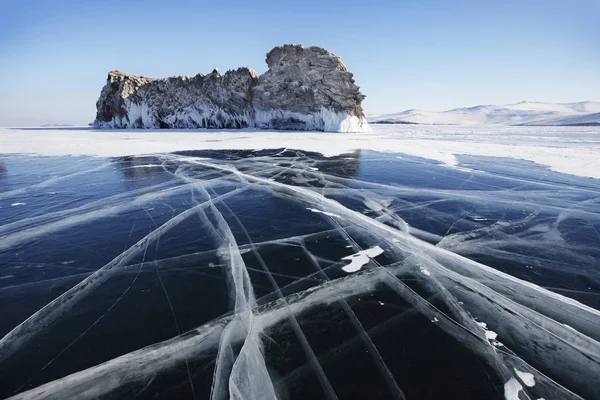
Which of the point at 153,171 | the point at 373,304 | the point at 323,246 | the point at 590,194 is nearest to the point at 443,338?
the point at 373,304

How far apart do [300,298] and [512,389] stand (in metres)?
1.61

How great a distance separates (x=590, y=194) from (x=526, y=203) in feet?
6.88

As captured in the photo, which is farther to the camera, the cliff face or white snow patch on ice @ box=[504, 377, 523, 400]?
the cliff face

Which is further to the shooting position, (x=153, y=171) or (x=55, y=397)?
(x=153, y=171)

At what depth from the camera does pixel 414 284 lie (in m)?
2.85

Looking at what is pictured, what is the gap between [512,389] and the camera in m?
1.76

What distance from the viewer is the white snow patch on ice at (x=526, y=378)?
1800 mm

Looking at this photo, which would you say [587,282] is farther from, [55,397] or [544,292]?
[55,397]

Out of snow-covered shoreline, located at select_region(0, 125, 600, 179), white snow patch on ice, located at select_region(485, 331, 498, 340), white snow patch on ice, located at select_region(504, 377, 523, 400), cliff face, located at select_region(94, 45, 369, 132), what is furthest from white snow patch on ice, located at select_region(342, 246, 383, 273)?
cliff face, located at select_region(94, 45, 369, 132)

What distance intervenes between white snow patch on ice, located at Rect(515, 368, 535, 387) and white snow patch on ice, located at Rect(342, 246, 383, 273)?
1556mm

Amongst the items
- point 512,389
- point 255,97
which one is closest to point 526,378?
point 512,389

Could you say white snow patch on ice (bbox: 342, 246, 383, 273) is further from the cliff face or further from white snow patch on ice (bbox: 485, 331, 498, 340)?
the cliff face

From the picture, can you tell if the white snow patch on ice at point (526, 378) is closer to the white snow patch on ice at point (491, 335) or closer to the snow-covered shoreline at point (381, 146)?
the white snow patch on ice at point (491, 335)

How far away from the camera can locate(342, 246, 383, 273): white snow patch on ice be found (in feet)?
10.3
